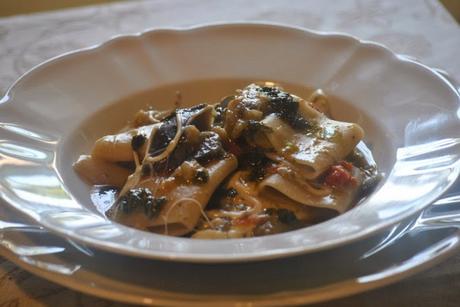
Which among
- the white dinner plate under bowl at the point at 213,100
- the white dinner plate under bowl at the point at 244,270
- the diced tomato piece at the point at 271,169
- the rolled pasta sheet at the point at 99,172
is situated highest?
the white dinner plate under bowl at the point at 213,100

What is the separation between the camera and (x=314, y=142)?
2.20 meters

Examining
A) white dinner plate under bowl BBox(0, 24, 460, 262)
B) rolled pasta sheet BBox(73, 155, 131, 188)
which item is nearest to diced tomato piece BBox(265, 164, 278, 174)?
white dinner plate under bowl BBox(0, 24, 460, 262)

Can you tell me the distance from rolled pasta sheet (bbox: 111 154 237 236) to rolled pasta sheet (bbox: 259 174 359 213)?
259 mm

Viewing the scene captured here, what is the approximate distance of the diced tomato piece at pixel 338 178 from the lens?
6.95ft

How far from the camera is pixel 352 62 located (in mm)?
2701

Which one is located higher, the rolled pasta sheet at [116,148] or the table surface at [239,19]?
the table surface at [239,19]

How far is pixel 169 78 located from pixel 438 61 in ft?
4.88

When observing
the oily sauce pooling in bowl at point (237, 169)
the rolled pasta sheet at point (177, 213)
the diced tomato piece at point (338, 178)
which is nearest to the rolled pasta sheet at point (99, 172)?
the oily sauce pooling in bowl at point (237, 169)

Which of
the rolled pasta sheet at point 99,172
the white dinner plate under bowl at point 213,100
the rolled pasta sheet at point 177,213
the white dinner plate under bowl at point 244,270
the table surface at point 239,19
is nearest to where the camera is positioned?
the white dinner plate under bowl at point 244,270

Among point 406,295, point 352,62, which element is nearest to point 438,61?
point 352,62

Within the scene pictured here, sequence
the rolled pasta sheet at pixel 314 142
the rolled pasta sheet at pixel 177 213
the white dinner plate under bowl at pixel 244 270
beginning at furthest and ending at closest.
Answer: the rolled pasta sheet at pixel 314 142, the rolled pasta sheet at pixel 177 213, the white dinner plate under bowl at pixel 244 270

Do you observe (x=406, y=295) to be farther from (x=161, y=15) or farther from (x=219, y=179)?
(x=161, y=15)

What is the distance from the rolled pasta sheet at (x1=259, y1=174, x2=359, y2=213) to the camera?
204 cm

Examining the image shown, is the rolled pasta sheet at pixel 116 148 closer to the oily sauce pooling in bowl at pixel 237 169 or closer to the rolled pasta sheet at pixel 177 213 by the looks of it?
the oily sauce pooling in bowl at pixel 237 169
